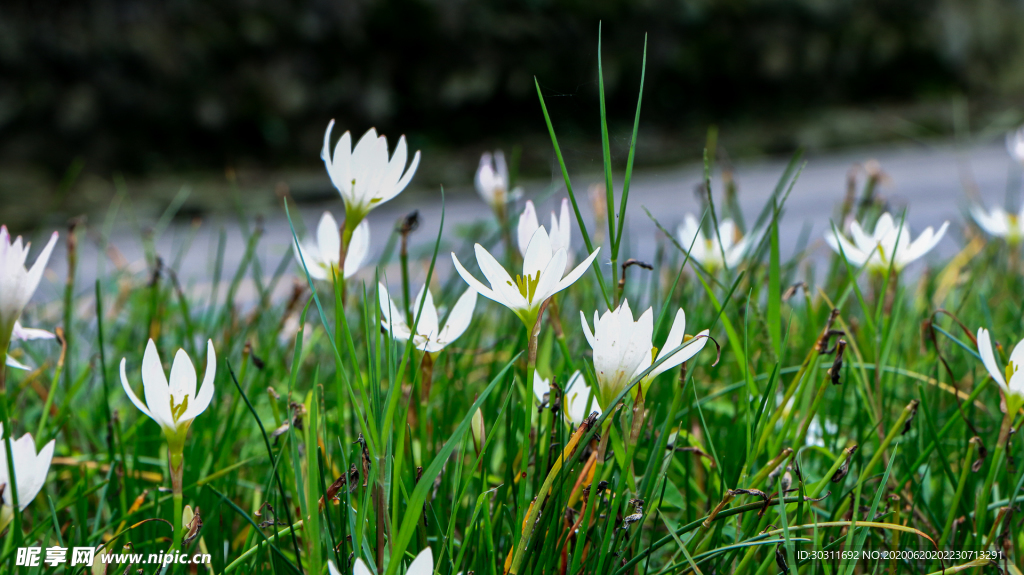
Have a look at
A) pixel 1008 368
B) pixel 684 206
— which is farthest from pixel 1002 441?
pixel 684 206

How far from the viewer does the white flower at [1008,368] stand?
0.44 m

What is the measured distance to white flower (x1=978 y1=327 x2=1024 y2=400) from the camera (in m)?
0.44

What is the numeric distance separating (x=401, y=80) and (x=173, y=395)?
176 inches

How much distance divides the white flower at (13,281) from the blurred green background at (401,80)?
117 inches

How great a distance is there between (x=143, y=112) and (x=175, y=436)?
427 cm

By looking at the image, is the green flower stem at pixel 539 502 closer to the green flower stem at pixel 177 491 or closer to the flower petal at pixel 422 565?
the flower petal at pixel 422 565

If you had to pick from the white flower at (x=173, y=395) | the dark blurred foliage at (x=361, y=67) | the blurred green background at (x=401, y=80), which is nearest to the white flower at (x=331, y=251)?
the white flower at (x=173, y=395)

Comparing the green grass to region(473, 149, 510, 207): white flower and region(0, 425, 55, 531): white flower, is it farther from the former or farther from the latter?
region(473, 149, 510, 207): white flower

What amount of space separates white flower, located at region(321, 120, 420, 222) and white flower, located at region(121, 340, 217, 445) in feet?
0.43

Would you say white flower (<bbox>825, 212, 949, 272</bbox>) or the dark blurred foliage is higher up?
the dark blurred foliage

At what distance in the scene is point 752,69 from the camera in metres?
5.57

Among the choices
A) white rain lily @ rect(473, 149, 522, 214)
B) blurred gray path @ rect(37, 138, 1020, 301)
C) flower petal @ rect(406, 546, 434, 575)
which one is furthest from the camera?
blurred gray path @ rect(37, 138, 1020, 301)

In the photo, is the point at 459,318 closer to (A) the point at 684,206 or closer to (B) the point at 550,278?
(B) the point at 550,278

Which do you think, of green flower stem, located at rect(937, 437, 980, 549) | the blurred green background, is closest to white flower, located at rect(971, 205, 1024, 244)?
green flower stem, located at rect(937, 437, 980, 549)
